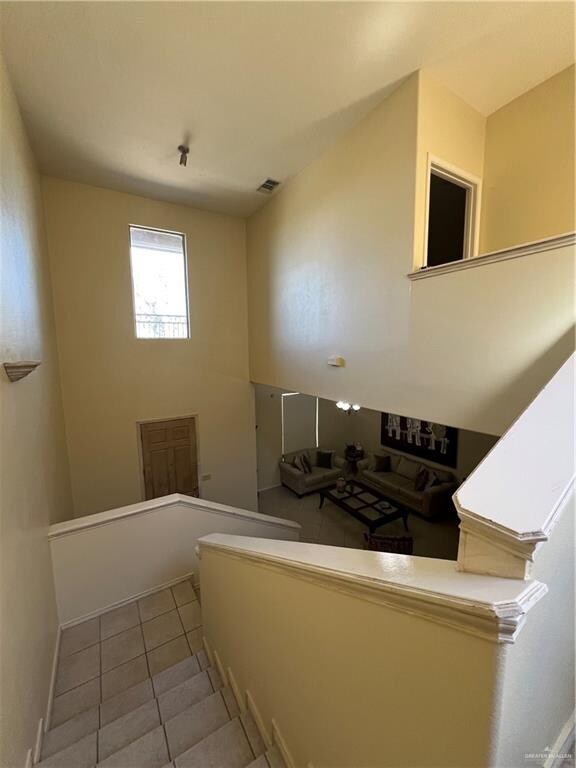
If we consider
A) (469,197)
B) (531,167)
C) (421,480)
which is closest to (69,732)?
(469,197)

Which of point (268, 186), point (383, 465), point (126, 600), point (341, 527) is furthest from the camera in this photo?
point (383, 465)

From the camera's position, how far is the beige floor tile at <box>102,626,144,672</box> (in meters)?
2.48

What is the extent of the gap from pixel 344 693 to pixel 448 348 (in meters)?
2.21

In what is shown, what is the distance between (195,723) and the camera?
75.5 inches

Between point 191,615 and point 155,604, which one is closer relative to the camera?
point 191,615

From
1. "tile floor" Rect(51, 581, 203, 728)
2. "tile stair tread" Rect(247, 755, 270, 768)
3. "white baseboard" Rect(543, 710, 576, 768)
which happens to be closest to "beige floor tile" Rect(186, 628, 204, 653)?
"tile floor" Rect(51, 581, 203, 728)

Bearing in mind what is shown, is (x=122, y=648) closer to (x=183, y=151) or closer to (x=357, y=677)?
(x=357, y=677)

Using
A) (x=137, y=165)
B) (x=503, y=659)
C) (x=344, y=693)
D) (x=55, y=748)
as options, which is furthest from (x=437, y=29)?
(x=55, y=748)

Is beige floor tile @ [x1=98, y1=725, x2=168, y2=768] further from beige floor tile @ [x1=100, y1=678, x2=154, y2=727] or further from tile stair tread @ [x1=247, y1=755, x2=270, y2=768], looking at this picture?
tile stair tread @ [x1=247, y1=755, x2=270, y2=768]

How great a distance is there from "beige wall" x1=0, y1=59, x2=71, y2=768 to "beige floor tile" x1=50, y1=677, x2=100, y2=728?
0.84 ft

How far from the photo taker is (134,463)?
15.6 feet

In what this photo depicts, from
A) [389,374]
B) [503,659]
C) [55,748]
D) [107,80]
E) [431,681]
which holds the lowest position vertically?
[55,748]

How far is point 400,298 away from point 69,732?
3.88 m

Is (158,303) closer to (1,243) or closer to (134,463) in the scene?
(134,463)
